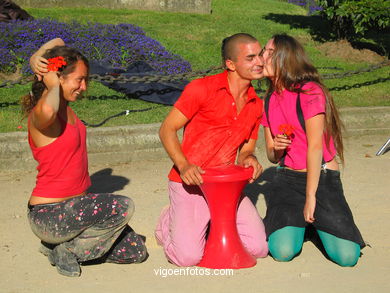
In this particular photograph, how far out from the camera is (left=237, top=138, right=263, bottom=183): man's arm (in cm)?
463

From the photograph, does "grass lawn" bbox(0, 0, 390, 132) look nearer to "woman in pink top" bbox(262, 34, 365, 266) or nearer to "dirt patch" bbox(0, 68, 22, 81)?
"dirt patch" bbox(0, 68, 22, 81)

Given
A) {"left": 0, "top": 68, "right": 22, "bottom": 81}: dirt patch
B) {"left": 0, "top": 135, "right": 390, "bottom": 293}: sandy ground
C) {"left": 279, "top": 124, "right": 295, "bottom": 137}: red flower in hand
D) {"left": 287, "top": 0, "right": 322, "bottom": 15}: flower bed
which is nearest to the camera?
{"left": 0, "top": 135, "right": 390, "bottom": 293}: sandy ground

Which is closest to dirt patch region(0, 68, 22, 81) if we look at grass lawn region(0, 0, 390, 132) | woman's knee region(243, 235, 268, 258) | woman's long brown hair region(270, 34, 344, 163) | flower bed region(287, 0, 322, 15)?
grass lawn region(0, 0, 390, 132)

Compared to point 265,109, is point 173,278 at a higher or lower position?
lower

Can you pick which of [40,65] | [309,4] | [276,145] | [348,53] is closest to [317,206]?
[276,145]

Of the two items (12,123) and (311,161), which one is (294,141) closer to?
(311,161)

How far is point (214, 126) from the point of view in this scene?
15.6 ft

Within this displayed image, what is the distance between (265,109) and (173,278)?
1.35m

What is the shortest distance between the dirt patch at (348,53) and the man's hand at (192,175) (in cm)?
665

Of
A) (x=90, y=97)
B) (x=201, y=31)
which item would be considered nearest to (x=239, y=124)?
(x=90, y=97)

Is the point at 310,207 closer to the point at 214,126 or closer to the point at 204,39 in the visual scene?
the point at 214,126

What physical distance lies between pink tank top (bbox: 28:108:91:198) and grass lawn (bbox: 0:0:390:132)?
87.7 inches

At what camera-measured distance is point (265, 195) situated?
5926 millimetres

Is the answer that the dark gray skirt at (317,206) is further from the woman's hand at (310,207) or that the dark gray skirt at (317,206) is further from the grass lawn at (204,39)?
the grass lawn at (204,39)
